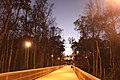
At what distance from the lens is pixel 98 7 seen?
28484 millimetres

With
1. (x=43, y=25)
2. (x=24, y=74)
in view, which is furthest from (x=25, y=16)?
(x=24, y=74)

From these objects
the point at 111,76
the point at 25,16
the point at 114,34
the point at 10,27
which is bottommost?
the point at 111,76

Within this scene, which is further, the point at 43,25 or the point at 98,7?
the point at 43,25

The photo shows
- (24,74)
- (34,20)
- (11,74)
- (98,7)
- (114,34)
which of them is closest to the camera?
(11,74)

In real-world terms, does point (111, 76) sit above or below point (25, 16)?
below

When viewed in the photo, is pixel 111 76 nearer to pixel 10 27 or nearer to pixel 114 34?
pixel 114 34

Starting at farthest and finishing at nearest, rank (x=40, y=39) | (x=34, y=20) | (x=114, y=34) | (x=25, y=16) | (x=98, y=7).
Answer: (x=40, y=39) < (x=34, y=20) < (x=25, y=16) < (x=98, y=7) < (x=114, y=34)

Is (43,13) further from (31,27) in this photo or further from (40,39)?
(40,39)

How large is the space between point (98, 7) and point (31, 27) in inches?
592

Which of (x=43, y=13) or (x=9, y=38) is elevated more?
(x=43, y=13)

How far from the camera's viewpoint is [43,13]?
40406 millimetres

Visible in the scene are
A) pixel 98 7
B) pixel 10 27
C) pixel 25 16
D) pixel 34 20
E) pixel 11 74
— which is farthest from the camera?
pixel 34 20

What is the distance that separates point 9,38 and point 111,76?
2006cm

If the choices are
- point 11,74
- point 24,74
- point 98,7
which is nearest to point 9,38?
point 98,7
